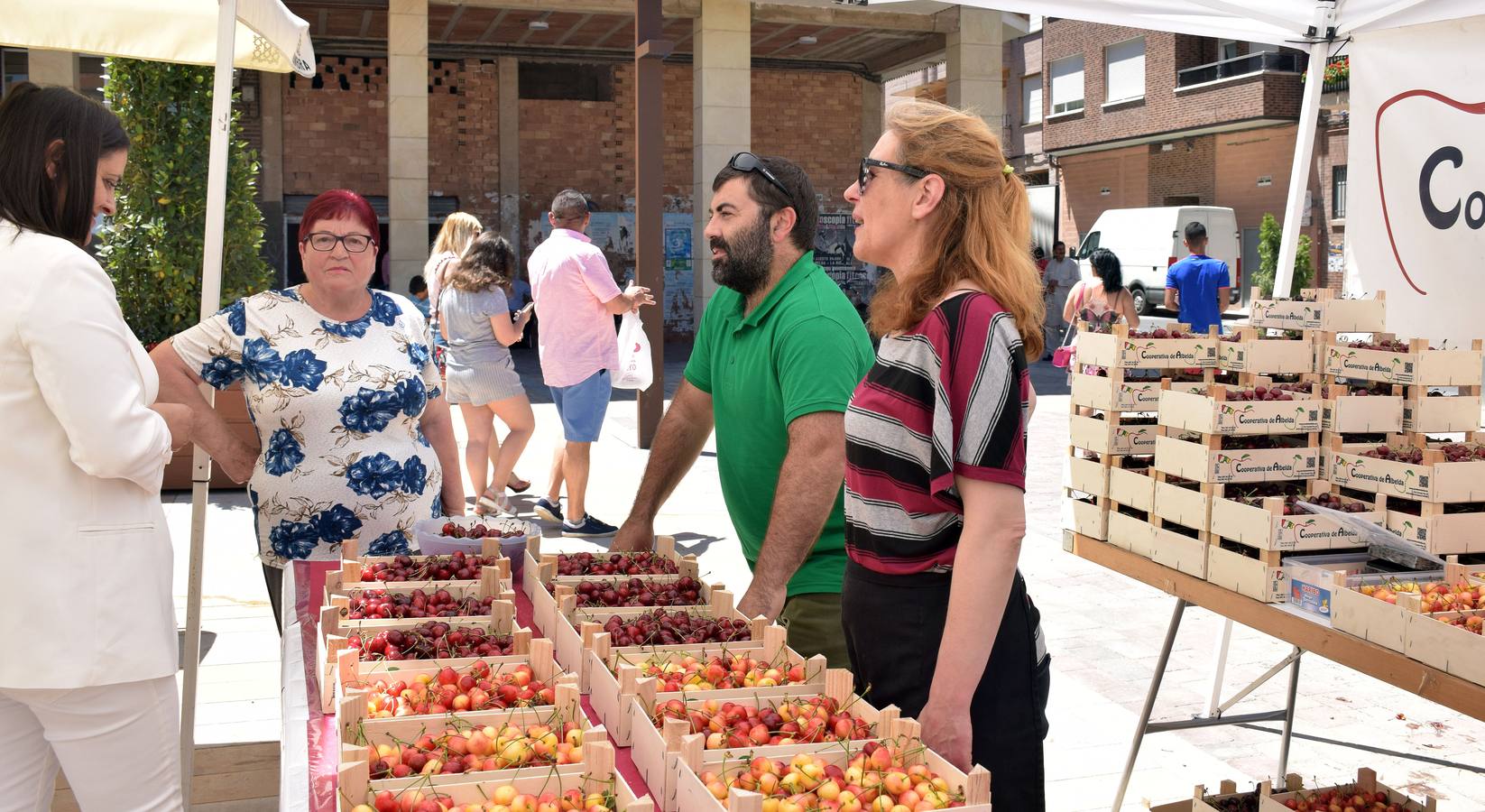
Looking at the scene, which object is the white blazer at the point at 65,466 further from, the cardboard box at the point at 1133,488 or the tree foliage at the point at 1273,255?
the tree foliage at the point at 1273,255

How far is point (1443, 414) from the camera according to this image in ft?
13.5

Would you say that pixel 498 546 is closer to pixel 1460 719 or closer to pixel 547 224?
pixel 1460 719

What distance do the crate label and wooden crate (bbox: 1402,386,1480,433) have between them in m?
1.01

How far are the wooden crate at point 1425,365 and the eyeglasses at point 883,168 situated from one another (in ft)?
8.50

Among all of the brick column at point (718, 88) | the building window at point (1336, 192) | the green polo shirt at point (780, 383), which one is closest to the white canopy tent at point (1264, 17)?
the green polo shirt at point (780, 383)

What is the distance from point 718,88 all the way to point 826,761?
Result: 15128 millimetres

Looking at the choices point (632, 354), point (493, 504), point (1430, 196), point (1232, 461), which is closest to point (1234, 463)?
point (1232, 461)

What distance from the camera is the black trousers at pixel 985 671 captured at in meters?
2.27

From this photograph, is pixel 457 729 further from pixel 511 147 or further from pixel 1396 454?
pixel 511 147

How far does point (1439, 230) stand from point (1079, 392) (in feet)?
4.24

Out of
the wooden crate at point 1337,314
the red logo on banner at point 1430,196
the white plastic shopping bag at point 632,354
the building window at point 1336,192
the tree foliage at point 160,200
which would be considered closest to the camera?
the red logo on banner at point 1430,196

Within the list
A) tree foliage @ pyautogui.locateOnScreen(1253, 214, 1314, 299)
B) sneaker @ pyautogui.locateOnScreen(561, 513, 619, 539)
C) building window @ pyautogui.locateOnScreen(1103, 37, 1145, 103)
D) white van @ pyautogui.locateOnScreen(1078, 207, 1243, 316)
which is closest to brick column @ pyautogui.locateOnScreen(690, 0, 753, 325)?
sneaker @ pyautogui.locateOnScreen(561, 513, 619, 539)

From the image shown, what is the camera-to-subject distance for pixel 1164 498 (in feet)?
13.2

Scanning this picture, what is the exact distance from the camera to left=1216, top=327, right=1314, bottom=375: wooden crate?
4258 millimetres
